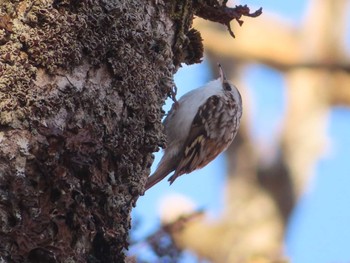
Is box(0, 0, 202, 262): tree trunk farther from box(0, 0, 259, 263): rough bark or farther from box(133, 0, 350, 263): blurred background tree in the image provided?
box(133, 0, 350, 263): blurred background tree

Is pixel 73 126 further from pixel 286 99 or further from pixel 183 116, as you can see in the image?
pixel 286 99

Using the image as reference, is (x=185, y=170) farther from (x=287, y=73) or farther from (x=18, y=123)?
(x=287, y=73)

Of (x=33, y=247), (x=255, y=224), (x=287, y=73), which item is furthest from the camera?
(x=287, y=73)

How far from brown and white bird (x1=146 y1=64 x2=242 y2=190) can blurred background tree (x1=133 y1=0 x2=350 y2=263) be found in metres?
2.01

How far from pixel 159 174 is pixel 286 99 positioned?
2.84 metres

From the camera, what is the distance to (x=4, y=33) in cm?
149

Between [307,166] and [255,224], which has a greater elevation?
[307,166]

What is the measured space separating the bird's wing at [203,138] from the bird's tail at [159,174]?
3cm

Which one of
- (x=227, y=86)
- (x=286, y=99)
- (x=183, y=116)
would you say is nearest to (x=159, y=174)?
(x=183, y=116)

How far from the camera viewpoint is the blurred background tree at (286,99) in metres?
5.28

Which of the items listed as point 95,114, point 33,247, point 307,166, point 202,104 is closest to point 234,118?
point 202,104

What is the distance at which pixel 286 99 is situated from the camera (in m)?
5.61

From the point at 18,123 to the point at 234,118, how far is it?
1778mm

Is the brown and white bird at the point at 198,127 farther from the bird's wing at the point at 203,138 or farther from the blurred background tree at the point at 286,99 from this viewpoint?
the blurred background tree at the point at 286,99
